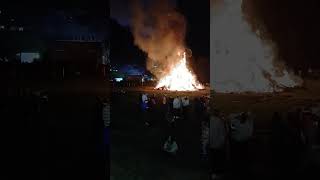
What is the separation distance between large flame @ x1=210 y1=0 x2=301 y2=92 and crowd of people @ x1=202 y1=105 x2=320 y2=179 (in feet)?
0.75

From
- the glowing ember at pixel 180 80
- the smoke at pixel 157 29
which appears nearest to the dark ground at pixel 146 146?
the glowing ember at pixel 180 80

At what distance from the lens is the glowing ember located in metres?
3.65

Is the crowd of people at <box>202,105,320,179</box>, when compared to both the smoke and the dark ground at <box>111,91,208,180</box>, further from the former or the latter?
the smoke

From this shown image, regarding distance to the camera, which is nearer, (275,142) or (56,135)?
(56,135)

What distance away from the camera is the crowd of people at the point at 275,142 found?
11.9ft

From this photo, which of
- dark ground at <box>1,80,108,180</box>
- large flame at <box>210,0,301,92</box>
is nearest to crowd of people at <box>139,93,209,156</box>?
large flame at <box>210,0,301,92</box>

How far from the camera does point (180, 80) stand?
3666 millimetres

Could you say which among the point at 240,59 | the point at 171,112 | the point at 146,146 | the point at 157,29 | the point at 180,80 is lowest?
the point at 146,146

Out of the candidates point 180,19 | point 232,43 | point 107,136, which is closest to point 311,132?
point 232,43

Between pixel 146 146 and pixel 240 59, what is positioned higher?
pixel 240 59

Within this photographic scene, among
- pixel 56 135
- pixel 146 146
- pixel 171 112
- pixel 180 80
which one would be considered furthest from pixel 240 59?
pixel 56 135

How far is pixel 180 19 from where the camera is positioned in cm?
361

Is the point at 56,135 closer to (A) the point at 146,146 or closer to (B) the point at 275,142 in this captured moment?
(A) the point at 146,146

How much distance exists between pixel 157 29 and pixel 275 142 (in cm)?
128
